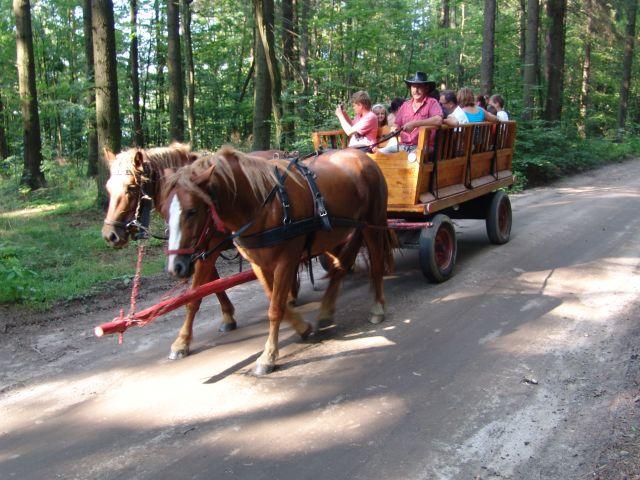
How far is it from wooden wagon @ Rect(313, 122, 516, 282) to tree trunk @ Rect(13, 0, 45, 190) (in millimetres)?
10548

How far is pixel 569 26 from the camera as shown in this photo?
27828 mm

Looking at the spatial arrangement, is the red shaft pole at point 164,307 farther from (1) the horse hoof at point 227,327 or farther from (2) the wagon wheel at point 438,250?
(2) the wagon wheel at point 438,250

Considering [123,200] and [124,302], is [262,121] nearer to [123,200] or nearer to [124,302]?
[124,302]

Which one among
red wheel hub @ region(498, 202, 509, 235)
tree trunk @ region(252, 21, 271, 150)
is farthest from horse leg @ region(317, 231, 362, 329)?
tree trunk @ region(252, 21, 271, 150)

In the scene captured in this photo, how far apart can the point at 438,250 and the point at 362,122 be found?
6.41 feet

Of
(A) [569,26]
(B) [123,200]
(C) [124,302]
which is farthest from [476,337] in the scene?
(A) [569,26]

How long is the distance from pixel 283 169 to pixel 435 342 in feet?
7.06

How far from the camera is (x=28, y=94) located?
14.9 metres

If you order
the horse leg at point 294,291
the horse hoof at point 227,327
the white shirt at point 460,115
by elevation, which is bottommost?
the horse hoof at point 227,327

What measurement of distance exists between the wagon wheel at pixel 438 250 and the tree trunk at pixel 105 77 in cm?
657

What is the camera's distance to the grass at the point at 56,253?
21.9 feet

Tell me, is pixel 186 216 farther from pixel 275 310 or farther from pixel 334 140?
pixel 334 140

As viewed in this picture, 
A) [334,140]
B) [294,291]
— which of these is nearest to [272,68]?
[334,140]

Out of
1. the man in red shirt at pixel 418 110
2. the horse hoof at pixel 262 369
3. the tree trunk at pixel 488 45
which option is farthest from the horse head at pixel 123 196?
the tree trunk at pixel 488 45
